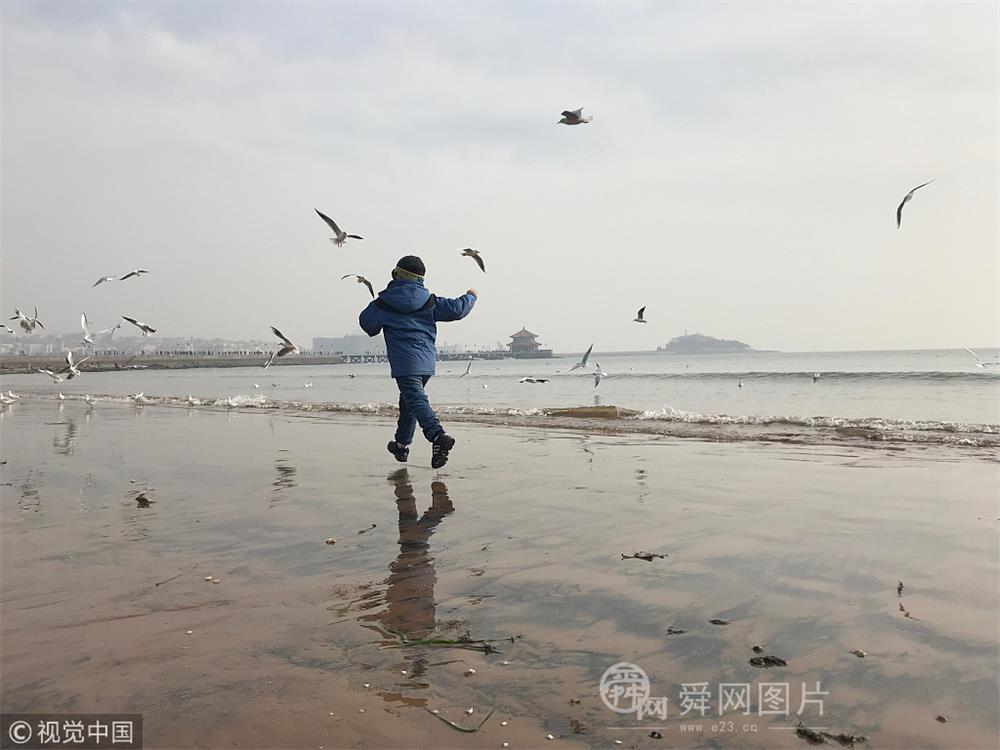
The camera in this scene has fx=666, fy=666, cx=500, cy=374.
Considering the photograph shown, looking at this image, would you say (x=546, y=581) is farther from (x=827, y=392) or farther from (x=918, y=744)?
(x=827, y=392)

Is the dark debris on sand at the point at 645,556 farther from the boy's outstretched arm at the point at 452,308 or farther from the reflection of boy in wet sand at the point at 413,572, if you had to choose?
the boy's outstretched arm at the point at 452,308

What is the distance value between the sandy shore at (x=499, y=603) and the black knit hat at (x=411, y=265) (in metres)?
2.30

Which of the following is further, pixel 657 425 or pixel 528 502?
pixel 657 425

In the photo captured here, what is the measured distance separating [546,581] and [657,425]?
9.72m

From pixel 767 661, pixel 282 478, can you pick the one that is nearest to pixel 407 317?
pixel 282 478

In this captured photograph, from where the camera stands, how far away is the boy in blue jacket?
23.8 ft

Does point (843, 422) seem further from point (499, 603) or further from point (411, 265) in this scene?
point (499, 603)

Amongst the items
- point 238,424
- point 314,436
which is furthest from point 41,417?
point 314,436

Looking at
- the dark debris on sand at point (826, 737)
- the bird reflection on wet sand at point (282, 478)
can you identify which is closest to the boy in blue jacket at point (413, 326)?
the bird reflection on wet sand at point (282, 478)

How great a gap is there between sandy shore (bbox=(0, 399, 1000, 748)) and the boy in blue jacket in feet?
2.46

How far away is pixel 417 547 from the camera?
446 cm

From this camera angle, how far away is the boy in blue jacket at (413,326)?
726cm

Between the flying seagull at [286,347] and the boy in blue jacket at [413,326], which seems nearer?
the boy in blue jacket at [413,326]

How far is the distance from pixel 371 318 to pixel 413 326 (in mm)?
463
